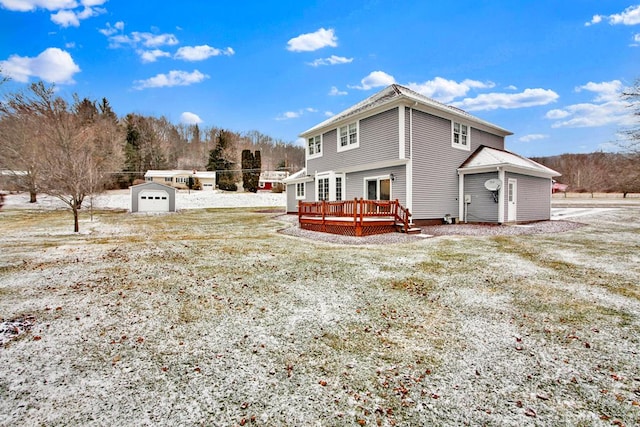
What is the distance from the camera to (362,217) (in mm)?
11367

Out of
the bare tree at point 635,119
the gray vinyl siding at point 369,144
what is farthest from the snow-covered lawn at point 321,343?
the bare tree at point 635,119

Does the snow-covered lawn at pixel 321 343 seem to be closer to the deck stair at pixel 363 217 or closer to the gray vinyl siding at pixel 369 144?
the deck stair at pixel 363 217

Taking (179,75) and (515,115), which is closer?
(515,115)

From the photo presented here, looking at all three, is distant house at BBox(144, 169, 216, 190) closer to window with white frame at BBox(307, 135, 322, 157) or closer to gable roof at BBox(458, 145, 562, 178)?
window with white frame at BBox(307, 135, 322, 157)

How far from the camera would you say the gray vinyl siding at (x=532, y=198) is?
1473cm

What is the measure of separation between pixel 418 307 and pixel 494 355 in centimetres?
137

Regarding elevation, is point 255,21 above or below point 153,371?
above

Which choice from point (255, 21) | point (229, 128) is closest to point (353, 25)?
point (255, 21)

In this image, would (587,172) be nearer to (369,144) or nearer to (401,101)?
(369,144)

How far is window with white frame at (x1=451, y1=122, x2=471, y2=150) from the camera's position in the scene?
1462 centimetres

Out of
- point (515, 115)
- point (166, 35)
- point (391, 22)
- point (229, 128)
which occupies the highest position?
point (229, 128)

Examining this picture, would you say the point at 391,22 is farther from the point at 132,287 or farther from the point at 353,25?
the point at 132,287

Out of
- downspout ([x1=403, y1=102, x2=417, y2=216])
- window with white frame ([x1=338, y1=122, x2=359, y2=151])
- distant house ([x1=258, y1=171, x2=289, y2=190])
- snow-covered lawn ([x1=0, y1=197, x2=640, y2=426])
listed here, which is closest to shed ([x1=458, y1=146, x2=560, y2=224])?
downspout ([x1=403, y1=102, x2=417, y2=216])

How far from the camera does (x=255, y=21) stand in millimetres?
15883
